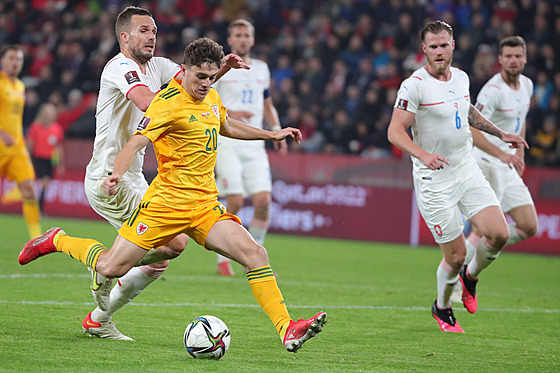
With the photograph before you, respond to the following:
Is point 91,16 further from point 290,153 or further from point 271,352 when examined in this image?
point 271,352

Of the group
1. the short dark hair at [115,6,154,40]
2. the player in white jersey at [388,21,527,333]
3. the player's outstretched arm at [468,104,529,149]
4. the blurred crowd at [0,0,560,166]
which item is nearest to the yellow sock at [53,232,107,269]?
the short dark hair at [115,6,154,40]

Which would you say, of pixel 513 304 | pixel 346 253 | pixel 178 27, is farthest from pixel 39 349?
pixel 178 27

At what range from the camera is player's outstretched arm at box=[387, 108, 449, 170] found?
259 inches

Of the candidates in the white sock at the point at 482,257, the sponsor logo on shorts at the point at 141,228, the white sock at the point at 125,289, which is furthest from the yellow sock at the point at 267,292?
the white sock at the point at 482,257

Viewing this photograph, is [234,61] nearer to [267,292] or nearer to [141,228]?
[141,228]

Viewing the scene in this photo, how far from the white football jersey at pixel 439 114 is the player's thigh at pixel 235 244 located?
219cm

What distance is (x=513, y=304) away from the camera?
30.1 feet

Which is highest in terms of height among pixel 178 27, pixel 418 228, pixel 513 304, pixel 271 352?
pixel 178 27

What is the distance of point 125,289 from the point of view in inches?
242

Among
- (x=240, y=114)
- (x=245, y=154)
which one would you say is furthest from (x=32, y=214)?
(x=240, y=114)

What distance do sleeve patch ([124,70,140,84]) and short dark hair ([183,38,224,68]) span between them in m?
0.49

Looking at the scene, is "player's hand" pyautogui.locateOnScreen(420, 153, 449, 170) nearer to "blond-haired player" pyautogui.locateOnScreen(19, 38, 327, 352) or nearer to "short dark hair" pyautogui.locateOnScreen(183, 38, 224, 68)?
"blond-haired player" pyautogui.locateOnScreen(19, 38, 327, 352)

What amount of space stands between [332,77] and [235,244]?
44.9ft

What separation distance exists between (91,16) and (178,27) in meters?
2.86
